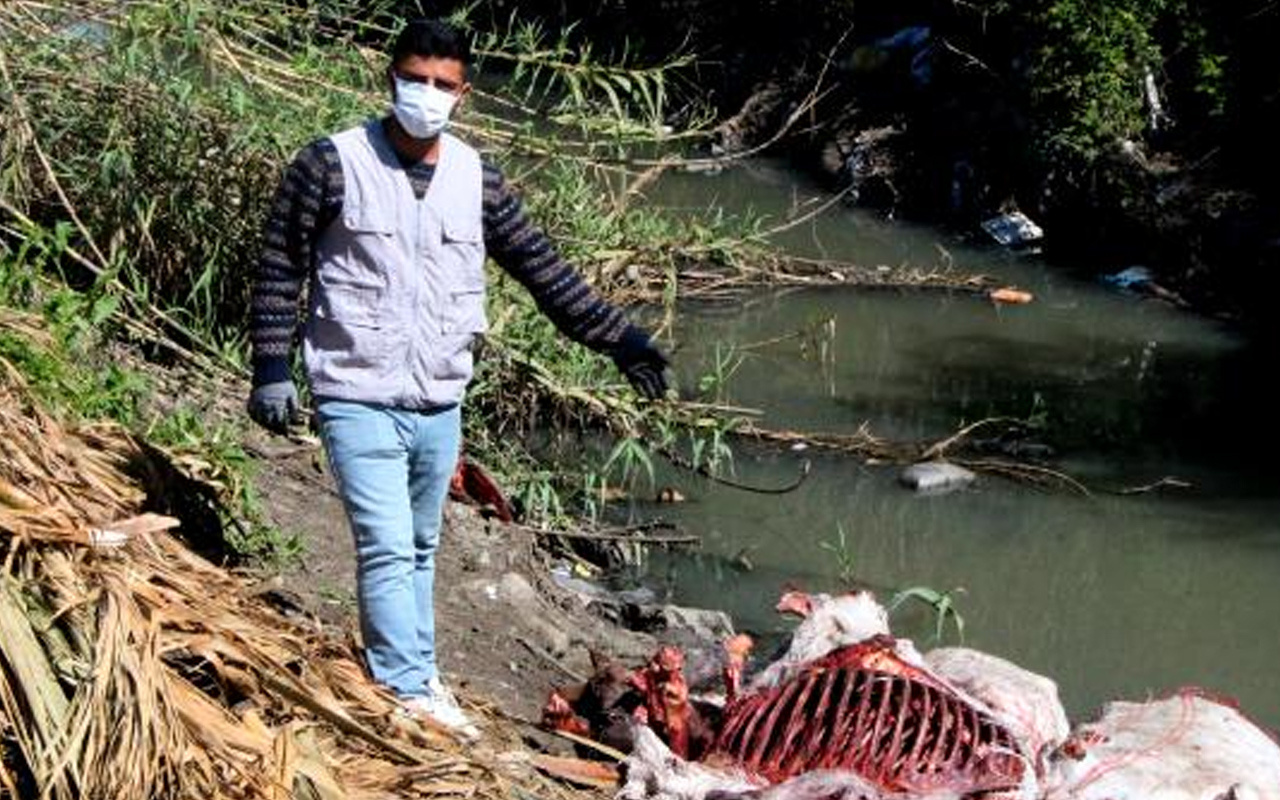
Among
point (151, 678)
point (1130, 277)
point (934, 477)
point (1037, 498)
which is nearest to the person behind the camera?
point (151, 678)

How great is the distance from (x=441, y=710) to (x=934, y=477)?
4941 millimetres

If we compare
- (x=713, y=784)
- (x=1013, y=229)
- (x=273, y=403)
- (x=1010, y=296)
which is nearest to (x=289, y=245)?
(x=273, y=403)

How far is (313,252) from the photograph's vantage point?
4.64m

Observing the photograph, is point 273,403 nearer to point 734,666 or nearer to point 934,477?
point 734,666

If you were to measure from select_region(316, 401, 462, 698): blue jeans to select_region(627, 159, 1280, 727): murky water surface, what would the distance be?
10.5 feet

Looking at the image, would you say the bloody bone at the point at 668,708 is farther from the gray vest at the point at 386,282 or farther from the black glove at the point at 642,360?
the gray vest at the point at 386,282

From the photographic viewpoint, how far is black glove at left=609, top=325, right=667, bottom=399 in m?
4.99

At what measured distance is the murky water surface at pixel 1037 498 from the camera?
27.0ft

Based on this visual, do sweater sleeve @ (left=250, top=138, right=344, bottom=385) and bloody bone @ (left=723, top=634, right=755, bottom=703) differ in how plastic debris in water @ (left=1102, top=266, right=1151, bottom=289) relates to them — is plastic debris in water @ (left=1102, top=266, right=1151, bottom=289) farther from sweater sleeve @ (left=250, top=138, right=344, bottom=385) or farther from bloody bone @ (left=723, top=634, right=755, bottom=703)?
sweater sleeve @ (left=250, top=138, right=344, bottom=385)

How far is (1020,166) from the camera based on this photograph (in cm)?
1499

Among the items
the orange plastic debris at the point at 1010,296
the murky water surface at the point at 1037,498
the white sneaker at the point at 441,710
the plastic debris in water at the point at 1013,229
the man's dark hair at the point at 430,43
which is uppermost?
the man's dark hair at the point at 430,43

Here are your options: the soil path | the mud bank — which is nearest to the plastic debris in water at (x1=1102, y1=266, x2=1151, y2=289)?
the mud bank

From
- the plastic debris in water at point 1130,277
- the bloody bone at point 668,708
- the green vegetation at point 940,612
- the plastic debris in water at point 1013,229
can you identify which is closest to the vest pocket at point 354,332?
the bloody bone at point 668,708

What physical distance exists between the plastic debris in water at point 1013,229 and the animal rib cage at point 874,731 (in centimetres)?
995
